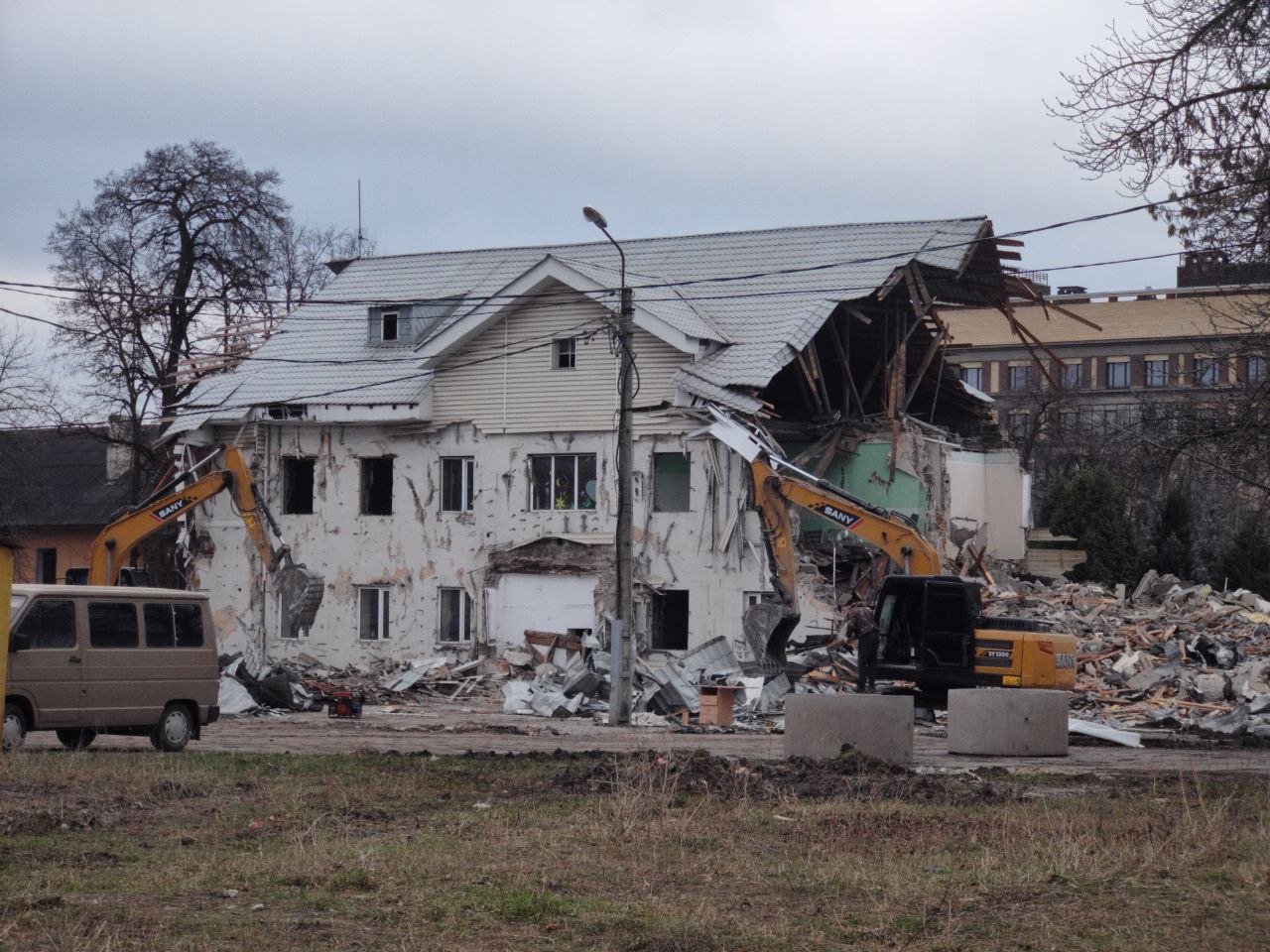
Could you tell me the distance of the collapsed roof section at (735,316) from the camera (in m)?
35.5

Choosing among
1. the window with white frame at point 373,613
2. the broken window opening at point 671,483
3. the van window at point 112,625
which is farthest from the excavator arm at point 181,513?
the van window at point 112,625

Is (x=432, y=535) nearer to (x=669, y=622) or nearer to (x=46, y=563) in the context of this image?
(x=669, y=622)

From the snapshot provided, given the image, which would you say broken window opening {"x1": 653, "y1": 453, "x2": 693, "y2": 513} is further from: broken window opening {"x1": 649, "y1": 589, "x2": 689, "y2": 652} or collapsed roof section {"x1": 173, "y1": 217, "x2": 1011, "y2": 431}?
broken window opening {"x1": 649, "y1": 589, "x2": 689, "y2": 652}

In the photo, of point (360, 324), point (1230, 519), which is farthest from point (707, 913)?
point (1230, 519)

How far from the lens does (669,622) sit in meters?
35.9

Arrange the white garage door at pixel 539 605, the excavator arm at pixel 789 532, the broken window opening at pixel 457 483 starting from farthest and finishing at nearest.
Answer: the broken window opening at pixel 457 483, the white garage door at pixel 539 605, the excavator arm at pixel 789 532

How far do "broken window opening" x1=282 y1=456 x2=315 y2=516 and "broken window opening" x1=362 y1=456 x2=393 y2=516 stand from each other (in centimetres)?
156

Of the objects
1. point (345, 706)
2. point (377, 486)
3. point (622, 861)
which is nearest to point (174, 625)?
point (345, 706)

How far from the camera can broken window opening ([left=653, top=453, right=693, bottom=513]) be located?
1396 inches

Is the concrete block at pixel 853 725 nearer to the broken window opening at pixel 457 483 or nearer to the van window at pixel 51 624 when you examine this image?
the van window at pixel 51 624

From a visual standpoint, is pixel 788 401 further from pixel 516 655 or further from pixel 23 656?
pixel 23 656

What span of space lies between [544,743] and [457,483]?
15.7 meters

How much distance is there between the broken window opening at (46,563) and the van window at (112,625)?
38961 mm

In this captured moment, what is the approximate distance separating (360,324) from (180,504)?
9.83 meters
